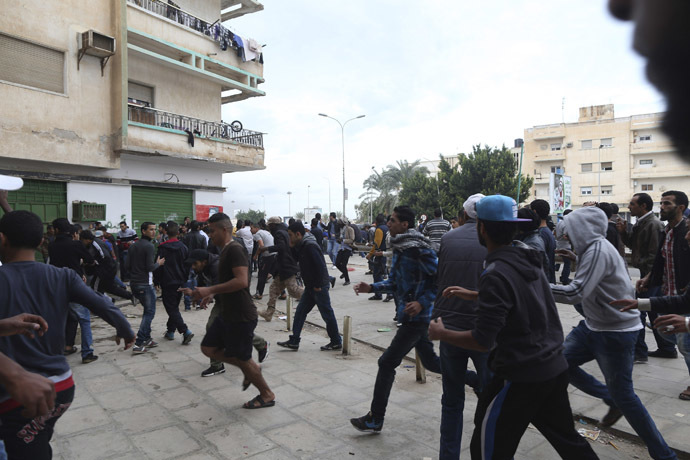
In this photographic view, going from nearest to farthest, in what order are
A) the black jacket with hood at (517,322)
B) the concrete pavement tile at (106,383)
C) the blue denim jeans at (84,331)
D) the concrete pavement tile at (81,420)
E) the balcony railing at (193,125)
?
the black jacket with hood at (517,322)
the concrete pavement tile at (81,420)
the concrete pavement tile at (106,383)
the blue denim jeans at (84,331)
the balcony railing at (193,125)

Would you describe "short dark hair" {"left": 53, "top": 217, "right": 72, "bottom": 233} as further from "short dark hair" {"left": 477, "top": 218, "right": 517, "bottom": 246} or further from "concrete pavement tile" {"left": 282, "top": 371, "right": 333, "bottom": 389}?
"short dark hair" {"left": 477, "top": 218, "right": 517, "bottom": 246}

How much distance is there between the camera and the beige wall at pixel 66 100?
11852mm

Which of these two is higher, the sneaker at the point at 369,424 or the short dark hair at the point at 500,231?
the short dark hair at the point at 500,231

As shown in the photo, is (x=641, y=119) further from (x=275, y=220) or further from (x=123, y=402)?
(x=275, y=220)

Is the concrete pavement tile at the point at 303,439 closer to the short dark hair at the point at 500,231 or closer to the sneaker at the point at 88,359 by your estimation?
the short dark hair at the point at 500,231

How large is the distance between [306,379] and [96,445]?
85.5 inches

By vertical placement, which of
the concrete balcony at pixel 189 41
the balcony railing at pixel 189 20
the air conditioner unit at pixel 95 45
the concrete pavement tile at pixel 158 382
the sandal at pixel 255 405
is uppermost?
the balcony railing at pixel 189 20

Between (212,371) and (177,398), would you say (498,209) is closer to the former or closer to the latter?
(177,398)

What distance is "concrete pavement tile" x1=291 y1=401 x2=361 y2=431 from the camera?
3902mm

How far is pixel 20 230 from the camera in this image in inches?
88.4

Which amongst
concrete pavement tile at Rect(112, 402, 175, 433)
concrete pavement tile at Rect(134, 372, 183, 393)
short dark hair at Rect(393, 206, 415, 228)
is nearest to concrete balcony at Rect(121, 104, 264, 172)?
concrete pavement tile at Rect(134, 372, 183, 393)

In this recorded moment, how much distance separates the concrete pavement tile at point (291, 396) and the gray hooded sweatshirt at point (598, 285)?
8.61 ft

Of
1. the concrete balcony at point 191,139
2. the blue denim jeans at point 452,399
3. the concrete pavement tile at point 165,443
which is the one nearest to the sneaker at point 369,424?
the blue denim jeans at point 452,399

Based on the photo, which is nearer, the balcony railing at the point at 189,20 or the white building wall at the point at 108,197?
the white building wall at the point at 108,197
